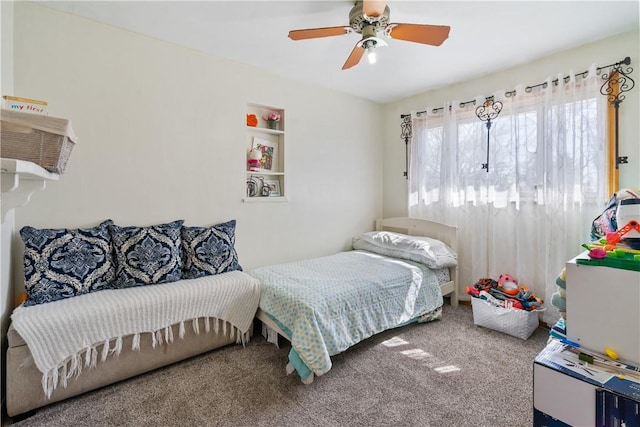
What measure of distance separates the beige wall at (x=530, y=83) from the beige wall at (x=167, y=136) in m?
0.80

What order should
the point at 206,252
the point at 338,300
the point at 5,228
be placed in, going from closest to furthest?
the point at 5,228
the point at 338,300
the point at 206,252

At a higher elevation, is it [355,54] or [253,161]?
[355,54]

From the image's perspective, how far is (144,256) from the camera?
216 cm

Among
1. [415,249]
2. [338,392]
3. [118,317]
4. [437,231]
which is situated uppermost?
[437,231]

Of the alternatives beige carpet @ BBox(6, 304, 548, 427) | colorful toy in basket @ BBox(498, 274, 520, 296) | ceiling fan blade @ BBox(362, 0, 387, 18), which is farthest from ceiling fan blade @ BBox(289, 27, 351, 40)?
colorful toy in basket @ BBox(498, 274, 520, 296)

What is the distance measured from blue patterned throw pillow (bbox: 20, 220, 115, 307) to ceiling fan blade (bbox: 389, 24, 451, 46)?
96.0 inches

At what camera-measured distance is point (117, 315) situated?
179 cm

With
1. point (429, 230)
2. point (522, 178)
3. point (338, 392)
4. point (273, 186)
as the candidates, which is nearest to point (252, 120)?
point (273, 186)

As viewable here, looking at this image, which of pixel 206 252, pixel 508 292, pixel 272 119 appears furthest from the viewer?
pixel 272 119

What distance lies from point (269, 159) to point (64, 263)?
189cm

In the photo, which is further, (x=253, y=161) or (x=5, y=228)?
(x=253, y=161)

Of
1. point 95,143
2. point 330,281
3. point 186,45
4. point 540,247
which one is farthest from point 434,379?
point 186,45

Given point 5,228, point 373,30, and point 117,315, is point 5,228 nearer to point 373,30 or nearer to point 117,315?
point 117,315

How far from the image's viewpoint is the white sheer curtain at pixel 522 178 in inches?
94.0
